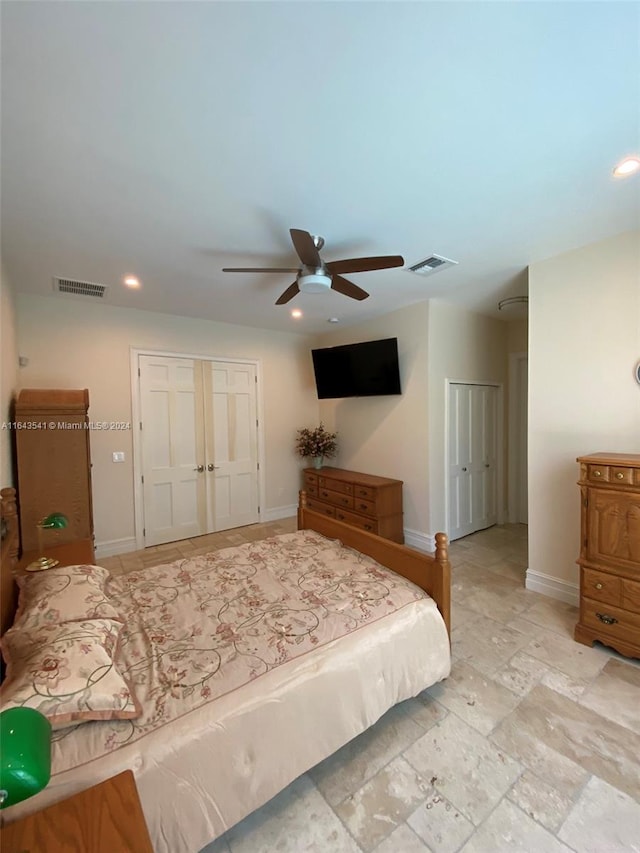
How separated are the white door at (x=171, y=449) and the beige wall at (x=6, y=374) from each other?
1206 millimetres

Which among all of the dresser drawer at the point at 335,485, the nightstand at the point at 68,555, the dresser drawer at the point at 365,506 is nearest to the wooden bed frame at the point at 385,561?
the nightstand at the point at 68,555

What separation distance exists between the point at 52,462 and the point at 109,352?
4.81 feet

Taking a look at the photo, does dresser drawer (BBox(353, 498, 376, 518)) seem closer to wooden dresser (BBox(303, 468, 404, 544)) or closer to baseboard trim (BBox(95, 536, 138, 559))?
wooden dresser (BBox(303, 468, 404, 544))

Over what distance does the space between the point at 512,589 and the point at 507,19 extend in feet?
11.5

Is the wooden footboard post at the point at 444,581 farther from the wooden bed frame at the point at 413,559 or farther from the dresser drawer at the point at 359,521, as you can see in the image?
the dresser drawer at the point at 359,521

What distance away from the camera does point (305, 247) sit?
1966mm

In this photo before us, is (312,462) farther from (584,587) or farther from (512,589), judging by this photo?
(584,587)

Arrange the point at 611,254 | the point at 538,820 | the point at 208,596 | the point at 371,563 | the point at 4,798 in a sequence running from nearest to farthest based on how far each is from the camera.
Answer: the point at 4,798 → the point at 538,820 → the point at 208,596 → the point at 371,563 → the point at 611,254

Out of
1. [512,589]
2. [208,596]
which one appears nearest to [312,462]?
[512,589]

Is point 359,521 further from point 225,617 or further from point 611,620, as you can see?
point 225,617

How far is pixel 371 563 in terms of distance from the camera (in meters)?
2.20

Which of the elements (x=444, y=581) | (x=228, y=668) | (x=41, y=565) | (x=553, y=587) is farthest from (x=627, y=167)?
(x=41, y=565)

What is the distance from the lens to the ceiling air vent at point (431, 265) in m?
2.74

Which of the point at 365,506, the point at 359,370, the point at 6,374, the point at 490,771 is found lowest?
the point at 490,771
